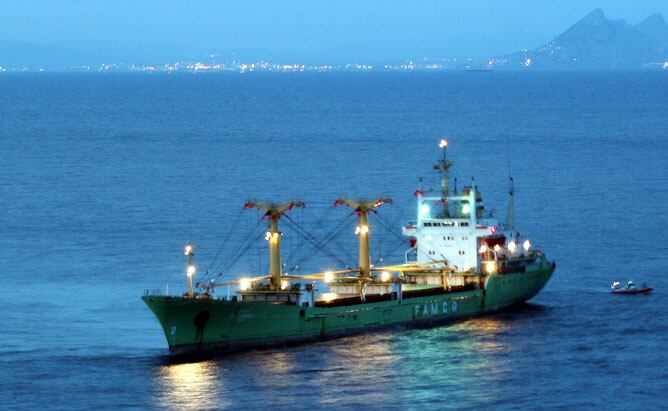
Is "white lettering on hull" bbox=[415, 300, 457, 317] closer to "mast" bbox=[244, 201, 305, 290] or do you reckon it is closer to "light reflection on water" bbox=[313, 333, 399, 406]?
"light reflection on water" bbox=[313, 333, 399, 406]

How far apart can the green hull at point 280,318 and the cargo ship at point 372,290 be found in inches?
1.6

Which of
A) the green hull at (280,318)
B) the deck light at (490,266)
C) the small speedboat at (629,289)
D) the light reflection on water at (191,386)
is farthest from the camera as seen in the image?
the small speedboat at (629,289)

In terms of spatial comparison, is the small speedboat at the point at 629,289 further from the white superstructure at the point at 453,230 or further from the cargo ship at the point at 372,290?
the white superstructure at the point at 453,230

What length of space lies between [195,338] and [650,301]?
76.1ft

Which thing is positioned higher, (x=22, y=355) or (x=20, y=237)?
(x=20, y=237)

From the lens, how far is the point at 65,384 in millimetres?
59812

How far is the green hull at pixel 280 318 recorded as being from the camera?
6556cm

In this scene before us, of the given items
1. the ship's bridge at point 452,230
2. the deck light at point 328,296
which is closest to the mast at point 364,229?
the deck light at point 328,296

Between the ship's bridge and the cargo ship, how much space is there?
0.16ft

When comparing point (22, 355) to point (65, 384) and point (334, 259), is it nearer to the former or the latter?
point (65, 384)

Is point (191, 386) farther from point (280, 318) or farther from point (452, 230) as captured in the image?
point (452, 230)

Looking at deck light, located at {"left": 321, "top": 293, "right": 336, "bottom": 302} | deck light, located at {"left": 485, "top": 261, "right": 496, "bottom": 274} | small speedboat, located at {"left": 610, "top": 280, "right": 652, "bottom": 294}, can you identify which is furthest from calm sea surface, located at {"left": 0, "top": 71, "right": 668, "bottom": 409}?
deck light, located at {"left": 321, "top": 293, "right": 336, "bottom": 302}

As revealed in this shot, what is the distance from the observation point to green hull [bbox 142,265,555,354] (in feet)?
215

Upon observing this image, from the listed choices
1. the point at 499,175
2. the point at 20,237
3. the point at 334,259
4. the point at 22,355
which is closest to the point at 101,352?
the point at 22,355
